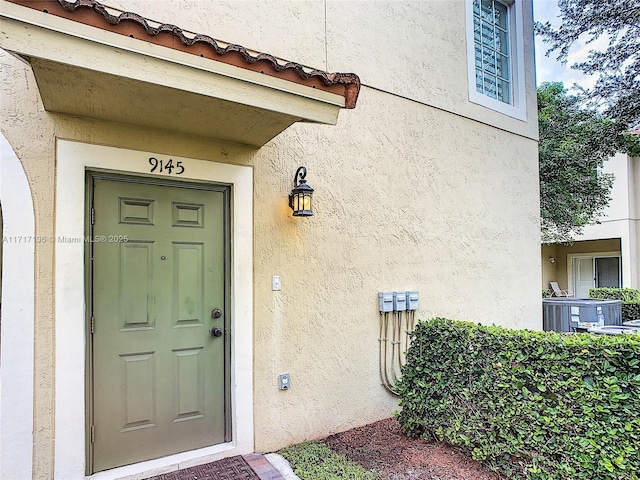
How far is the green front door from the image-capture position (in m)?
3.51

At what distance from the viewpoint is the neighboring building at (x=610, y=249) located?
53.3 feet

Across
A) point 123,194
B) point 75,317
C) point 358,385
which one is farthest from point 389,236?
point 75,317

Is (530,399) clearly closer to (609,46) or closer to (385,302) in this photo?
(385,302)

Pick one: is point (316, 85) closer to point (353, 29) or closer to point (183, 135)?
point (183, 135)

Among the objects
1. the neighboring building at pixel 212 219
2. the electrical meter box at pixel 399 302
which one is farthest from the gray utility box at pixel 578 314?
the electrical meter box at pixel 399 302

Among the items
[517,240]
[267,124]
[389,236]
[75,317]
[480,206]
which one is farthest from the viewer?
[517,240]

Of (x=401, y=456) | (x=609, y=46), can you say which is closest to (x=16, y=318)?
(x=401, y=456)

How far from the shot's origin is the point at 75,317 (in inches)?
130

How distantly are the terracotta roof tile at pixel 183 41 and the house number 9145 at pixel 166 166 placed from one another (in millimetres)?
1198

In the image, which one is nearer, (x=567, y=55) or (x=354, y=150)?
(x=354, y=150)

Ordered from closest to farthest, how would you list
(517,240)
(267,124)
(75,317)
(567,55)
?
(75,317) < (267,124) < (517,240) < (567,55)

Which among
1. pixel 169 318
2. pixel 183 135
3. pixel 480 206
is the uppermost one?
pixel 183 135

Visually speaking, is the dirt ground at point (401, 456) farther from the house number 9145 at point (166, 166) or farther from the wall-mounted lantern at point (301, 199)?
the house number 9145 at point (166, 166)

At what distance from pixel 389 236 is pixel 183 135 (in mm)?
2833
